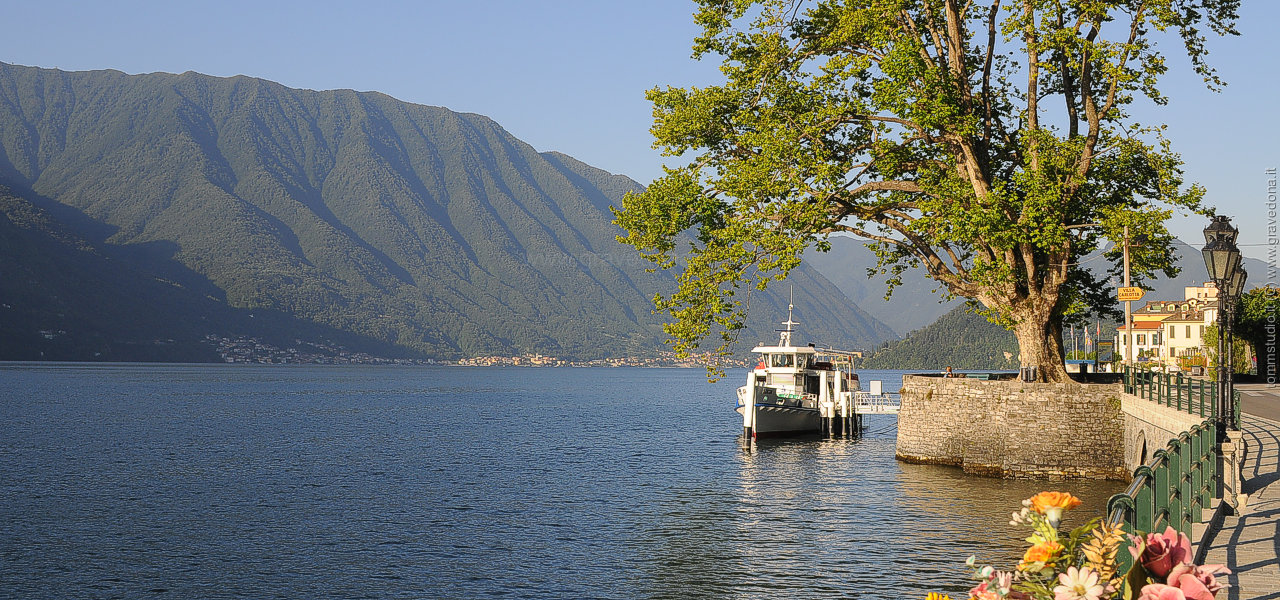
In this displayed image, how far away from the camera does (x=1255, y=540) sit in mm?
12828

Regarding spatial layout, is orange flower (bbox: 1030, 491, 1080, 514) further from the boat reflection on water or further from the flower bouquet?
the boat reflection on water

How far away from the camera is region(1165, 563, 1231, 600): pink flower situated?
489 cm

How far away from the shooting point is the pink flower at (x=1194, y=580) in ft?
16.0

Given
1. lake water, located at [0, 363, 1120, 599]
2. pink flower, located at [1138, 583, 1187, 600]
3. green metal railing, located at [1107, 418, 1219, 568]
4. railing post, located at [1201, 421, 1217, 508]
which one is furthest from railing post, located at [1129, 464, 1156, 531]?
lake water, located at [0, 363, 1120, 599]

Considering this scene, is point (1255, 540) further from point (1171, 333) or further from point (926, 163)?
point (1171, 333)

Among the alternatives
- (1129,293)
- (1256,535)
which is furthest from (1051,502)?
(1129,293)

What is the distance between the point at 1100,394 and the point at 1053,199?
6.00 m

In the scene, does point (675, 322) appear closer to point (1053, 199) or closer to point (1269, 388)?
point (1053, 199)

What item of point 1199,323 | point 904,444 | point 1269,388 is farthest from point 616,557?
point 1199,323

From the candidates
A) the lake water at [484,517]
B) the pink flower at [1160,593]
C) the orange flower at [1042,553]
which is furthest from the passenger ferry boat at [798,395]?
the pink flower at [1160,593]

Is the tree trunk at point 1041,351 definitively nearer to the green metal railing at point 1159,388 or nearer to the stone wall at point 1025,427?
the stone wall at point 1025,427

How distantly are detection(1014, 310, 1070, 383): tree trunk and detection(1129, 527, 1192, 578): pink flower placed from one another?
30.5 metres

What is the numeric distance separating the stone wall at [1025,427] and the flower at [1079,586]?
88.7ft

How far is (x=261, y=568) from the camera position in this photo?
2286cm
